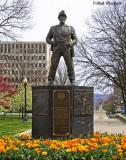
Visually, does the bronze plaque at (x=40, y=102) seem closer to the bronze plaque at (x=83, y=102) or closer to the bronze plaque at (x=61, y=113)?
the bronze plaque at (x=61, y=113)

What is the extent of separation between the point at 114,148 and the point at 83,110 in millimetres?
4703

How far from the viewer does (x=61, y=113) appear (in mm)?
13641

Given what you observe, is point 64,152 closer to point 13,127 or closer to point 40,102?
point 40,102

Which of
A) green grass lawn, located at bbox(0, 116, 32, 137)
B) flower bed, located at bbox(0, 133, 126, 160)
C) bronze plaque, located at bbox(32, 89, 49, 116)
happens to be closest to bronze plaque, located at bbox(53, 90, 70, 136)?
bronze plaque, located at bbox(32, 89, 49, 116)

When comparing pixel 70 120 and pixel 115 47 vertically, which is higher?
pixel 115 47

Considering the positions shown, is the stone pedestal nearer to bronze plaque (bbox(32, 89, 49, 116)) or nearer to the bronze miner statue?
bronze plaque (bbox(32, 89, 49, 116))

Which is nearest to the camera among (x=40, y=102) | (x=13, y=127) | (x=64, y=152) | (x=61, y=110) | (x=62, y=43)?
(x=64, y=152)

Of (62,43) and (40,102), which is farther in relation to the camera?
(62,43)

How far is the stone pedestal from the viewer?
1360 cm

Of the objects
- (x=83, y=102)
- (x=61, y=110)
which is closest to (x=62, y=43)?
(x=83, y=102)

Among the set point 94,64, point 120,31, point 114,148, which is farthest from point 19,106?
point 114,148

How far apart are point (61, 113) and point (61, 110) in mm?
96

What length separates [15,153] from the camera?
8961 millimetres

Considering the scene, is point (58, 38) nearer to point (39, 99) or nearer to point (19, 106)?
point (39, 99)
